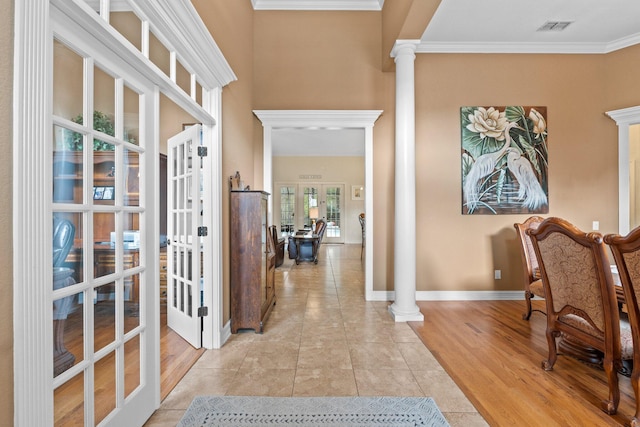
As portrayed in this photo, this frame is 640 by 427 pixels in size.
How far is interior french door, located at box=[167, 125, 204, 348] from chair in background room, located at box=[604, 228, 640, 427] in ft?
9.28

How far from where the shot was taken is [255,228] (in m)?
3.00

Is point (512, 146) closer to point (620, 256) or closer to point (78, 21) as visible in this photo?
point (620, 256)

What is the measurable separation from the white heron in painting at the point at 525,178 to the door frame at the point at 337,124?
1907 millimetres

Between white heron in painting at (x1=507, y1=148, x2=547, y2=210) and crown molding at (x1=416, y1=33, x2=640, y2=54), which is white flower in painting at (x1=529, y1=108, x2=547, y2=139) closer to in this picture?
white heron in painting at (x1=507, y1=148, x2=547, y2=210)

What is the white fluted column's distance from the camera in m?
3.42

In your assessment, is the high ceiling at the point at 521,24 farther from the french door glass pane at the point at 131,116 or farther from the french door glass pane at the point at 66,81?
the french door glass pane at the point at 66,81

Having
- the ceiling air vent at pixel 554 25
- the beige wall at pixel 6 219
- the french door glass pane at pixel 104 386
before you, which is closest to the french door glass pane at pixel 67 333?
the french door glass pane at pixel 104 386

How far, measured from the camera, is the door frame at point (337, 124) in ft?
13.1

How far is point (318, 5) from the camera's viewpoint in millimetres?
4051

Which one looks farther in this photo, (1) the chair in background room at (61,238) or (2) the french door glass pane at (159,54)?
(2) the french door glass pane at (159,54)

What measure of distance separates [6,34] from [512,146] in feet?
15.6

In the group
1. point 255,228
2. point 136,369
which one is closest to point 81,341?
point 136,369

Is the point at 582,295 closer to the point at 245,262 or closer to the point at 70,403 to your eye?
the point at 245,262

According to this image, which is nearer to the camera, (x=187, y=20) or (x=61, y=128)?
(x=61, y=128)
